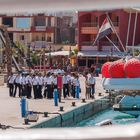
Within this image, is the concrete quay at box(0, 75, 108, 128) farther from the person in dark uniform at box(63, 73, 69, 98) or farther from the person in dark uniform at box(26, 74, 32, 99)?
the person in dark uniform at box(26, 74, 32, 99)

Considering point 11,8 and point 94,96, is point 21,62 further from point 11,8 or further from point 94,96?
point 11,8

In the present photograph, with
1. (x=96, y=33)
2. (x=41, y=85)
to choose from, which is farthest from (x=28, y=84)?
(x=96, y=33)

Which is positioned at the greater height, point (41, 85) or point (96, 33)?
point (96, 33)

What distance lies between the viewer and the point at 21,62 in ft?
90.3

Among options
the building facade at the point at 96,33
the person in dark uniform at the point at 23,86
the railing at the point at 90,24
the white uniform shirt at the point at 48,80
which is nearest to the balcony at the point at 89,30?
the building facade at the point at 96,33

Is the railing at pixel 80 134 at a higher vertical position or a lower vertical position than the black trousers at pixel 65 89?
higher

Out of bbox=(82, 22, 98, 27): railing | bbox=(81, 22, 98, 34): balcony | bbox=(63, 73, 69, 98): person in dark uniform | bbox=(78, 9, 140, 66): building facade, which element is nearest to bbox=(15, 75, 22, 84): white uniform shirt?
bbox=(63, 73, 69, 98): person in dark uniform

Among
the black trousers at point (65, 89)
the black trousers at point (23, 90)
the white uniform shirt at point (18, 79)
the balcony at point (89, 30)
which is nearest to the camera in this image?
the black trousers at point (23, 90)

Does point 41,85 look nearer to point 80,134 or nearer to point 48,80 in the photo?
point 48,80

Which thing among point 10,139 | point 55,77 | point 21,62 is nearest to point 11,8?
point 10,139

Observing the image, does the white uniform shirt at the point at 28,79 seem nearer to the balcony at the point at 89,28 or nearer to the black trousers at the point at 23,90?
the black trousers at the point at 23,90

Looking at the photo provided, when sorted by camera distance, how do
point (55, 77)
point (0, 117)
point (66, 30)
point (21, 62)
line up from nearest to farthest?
point (0, 117) → point (55, 77) → point (21, 62) → point (66, 30)

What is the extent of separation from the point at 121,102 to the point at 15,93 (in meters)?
3.35

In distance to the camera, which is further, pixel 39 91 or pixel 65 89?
pixel 65 89
